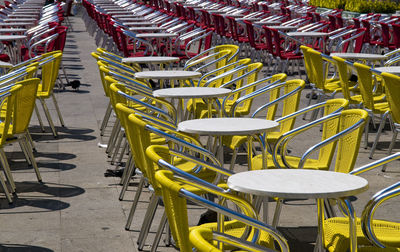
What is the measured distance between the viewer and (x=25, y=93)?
6.03 metres

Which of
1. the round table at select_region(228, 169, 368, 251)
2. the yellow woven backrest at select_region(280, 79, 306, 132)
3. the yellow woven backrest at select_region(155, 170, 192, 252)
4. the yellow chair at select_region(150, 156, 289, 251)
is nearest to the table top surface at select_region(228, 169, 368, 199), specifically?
the round table at select_region(228, 169, 368, 251)

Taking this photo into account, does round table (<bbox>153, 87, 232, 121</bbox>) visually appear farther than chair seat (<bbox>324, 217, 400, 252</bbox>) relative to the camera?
Yes

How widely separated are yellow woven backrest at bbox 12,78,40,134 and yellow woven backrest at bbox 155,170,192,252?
3.06m

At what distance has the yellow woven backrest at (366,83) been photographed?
275 inches

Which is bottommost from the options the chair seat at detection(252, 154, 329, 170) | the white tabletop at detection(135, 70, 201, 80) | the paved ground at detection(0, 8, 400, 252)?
the paved ground at detection(0, 8, 400, 252)

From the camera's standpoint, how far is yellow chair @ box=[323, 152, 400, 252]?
11.2 ft

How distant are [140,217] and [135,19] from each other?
12288mm

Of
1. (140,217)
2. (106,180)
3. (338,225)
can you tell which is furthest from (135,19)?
(338,225)

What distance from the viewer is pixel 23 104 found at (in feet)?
19.8

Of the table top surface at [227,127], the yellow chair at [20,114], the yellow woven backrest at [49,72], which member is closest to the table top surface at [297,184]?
the table top surface at [227,127]

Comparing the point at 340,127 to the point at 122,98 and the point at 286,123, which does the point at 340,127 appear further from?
the point at 122,98

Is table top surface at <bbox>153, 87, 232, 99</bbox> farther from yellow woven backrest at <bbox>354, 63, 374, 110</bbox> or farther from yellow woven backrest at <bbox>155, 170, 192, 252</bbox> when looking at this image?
yellow woven backrest at <bbox>155, 170, 192, 252</bbox>

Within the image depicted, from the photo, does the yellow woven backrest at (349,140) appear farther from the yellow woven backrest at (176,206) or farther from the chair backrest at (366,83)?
the chair backrest at (366,83)

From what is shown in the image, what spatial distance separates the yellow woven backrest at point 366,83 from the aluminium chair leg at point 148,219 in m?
3.08
